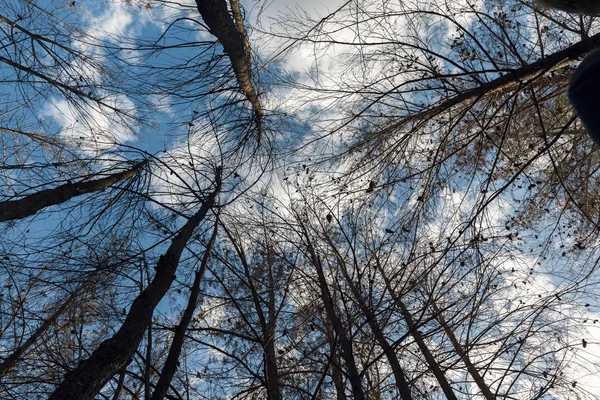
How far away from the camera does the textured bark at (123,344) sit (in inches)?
86.1

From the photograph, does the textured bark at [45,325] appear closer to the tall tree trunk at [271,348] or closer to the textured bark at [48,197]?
the textured bark at [48,197]

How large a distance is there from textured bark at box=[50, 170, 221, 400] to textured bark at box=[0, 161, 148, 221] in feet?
3.76

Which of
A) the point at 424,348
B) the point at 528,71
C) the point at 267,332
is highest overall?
the point at 528,71

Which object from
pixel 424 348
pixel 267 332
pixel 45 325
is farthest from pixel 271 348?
pixel 45 325

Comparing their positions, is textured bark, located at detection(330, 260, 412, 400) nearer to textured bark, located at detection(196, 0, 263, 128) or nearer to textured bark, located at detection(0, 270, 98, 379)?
textured bark, located at detection(0, 270, 98, 379)

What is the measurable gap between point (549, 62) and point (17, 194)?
4.63 metres

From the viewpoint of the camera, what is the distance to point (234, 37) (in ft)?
12.9

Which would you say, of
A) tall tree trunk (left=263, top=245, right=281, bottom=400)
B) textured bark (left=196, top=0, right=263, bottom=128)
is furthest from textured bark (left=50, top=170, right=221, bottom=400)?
textured bark (left=196, top=0, right=263, bottom=128)

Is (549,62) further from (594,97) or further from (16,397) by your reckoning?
(16,397)

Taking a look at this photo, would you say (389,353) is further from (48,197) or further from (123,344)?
(48,197)

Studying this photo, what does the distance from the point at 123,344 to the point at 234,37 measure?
3.06m

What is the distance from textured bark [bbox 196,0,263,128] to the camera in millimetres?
3535

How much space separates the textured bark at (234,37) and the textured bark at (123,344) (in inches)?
68.3

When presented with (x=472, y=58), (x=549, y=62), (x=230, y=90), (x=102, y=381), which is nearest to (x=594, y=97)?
(x=549, y=62)
